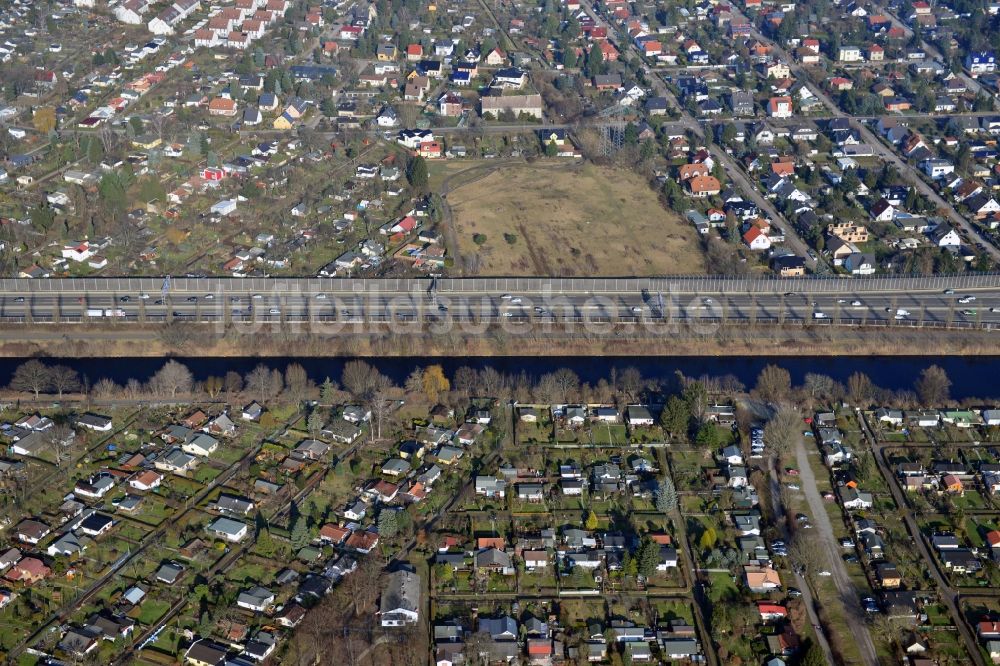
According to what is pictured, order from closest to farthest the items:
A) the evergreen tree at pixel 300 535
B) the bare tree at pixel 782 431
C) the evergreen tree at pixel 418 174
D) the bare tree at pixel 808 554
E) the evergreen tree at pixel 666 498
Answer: the bare tree at pixel 808 554 → the evergreen tree at pixel 300 535 → the evergreen tree at pixel 666 498 → the bare tree at pixel 782 431 → the evergreen tree at pixel 418 174

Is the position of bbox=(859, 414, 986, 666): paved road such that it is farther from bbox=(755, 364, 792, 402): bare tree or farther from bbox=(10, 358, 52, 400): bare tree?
bbox=(10, 358, 52, 400): bare tree

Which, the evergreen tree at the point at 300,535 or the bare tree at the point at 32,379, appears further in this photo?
the bare tree at the point at 32,379

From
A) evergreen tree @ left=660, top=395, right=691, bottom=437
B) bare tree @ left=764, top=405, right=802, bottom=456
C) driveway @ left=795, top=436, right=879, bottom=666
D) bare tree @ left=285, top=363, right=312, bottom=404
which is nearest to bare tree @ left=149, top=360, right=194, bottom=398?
bare tree @ left=285, top=363, right=312, bottom=404

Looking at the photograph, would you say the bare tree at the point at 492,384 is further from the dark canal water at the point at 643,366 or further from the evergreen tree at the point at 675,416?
the evergreen tree at the point at 675,416

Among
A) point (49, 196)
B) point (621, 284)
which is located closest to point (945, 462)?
point (621, 284)

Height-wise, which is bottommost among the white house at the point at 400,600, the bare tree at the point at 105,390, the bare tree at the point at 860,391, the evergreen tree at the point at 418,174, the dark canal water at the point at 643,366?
the dark canal water at the point at 643,366

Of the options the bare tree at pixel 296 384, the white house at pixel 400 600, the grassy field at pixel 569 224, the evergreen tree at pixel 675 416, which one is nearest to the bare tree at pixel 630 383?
the evergreen tree at pixel 675 416

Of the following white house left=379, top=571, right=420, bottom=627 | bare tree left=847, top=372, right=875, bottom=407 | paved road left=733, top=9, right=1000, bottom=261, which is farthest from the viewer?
paved road left=733, top=9, right=1000, bottom=261

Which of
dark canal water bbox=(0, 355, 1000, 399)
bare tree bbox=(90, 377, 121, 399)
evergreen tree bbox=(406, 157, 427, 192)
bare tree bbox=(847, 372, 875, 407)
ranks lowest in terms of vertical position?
dark canal water bbox=(0, 355, 1000, 399)
